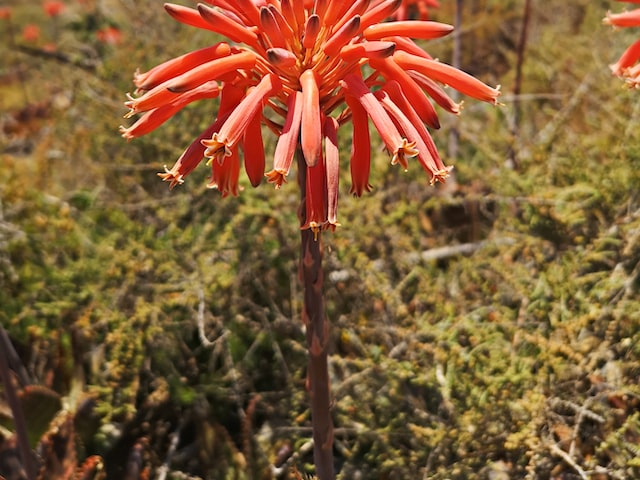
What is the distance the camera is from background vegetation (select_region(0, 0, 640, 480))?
8.25 ft

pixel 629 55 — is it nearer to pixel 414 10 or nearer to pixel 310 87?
pixel 310 87

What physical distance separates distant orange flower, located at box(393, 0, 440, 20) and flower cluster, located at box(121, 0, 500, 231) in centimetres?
208

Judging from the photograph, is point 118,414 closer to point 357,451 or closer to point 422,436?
point 357,451

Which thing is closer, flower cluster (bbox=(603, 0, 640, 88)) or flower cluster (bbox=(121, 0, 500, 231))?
flower cluster (bbox=(121, 0, 500, 231))

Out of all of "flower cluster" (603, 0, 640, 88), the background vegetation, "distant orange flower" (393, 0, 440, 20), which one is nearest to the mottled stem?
the background vegetation

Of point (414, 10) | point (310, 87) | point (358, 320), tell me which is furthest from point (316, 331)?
point (414, 10)

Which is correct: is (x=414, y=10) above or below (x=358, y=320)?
above

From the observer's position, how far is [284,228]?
347 cm

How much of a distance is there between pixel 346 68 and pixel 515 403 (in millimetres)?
1494

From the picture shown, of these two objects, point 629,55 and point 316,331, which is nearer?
point 316,331

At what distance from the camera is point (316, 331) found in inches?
72.9

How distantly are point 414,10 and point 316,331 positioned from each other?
306cm

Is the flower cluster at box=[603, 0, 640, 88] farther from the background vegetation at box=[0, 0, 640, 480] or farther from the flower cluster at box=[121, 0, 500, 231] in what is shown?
the flower cluster at box=[121, 0, 500, 231]

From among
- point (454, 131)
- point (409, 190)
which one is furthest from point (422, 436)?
point (454, 131)
